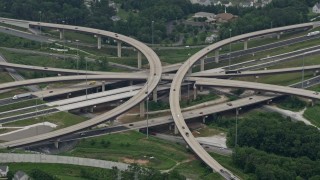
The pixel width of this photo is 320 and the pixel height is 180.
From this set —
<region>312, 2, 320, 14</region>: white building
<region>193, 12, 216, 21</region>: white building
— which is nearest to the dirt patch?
<region>193, 12, 216, 21</region>: white building

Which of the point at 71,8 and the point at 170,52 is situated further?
the point at 71,8

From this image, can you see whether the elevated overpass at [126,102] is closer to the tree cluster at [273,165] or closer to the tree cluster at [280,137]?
the tree cluster at [280,137]

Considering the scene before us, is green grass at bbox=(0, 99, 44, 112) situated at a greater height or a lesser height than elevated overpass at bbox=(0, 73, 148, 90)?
lesser

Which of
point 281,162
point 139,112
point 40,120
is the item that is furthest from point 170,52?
point 281,162

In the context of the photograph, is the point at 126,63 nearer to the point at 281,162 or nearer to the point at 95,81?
the point at 95,81

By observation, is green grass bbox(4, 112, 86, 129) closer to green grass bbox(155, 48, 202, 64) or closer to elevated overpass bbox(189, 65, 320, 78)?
elevated overpass bbox(189, 65, 320, 78)

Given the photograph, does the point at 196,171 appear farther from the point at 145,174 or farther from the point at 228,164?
the point at 145,174

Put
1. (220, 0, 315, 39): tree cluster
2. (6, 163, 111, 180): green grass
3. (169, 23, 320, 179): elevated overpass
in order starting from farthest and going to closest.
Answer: (220, 0, 315, 39): tree cluster
(169, 23, 320, 179): elevated overpass
(6, 163, 111, 180): green grass
